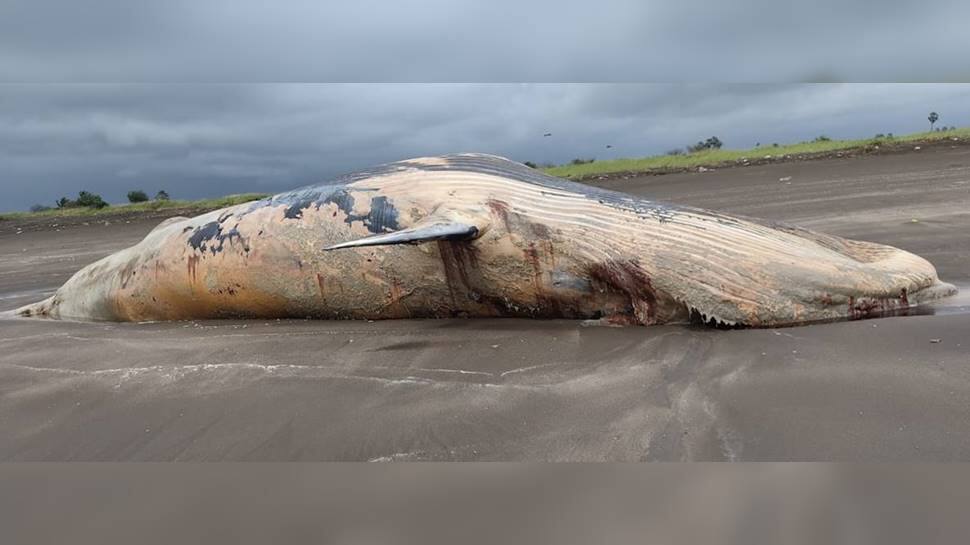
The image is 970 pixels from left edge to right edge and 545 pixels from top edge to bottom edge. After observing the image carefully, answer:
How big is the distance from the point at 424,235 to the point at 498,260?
702 millimetres

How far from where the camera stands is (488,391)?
271 cm

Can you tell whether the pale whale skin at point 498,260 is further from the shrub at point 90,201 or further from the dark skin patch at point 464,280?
the shrub at point 90,201

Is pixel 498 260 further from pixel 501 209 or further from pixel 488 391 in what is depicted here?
pixel 488 391

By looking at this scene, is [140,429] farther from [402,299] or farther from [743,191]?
[743,191]

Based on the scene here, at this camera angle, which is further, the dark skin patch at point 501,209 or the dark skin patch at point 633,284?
the dark skin patch at point 501,209

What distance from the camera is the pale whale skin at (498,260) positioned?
341 cm

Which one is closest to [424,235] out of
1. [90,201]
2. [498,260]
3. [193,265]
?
[498,260]

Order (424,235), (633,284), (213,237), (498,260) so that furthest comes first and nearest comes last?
(213,237)
(498,260)
(633,284)
(424,235)

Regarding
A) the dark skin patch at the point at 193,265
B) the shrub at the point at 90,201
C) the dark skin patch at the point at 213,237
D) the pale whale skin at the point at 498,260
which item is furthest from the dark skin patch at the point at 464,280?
the shrub at the point at 90,201

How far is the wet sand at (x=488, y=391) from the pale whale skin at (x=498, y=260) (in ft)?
0.58

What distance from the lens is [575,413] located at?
2.41 metres

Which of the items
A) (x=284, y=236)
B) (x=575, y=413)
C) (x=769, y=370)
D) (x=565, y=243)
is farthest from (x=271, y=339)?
(x=769, y=370)

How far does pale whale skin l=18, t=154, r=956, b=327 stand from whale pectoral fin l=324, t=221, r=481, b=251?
0.01m

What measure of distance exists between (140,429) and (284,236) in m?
1.88
